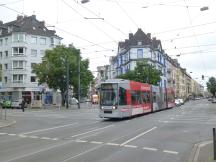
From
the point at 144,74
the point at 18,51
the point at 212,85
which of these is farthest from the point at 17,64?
the point at 212,85

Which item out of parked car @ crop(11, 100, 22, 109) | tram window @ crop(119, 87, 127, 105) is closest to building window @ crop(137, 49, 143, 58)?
parked car @ crop(11, 100, 22, 109)

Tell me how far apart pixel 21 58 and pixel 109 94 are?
5698 centimetres

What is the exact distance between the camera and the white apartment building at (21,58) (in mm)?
86500

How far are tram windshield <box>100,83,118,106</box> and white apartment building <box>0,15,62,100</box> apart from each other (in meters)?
54.1

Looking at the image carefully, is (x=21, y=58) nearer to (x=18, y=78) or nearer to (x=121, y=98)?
(x=18, y=78)

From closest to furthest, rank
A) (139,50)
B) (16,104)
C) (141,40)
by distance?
(16,104) → (139,50) → (141,40)

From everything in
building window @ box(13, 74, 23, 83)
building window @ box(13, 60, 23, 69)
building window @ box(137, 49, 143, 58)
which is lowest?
building window @ box(13, 74, 23, 83)

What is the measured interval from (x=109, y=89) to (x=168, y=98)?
27.1 metres

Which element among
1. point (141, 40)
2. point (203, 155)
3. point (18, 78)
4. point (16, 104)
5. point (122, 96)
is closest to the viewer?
point (203, 155)

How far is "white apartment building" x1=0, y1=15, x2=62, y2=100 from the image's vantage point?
86.5 meters

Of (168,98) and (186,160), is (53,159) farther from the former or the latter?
(168,98)

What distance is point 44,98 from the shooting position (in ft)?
295

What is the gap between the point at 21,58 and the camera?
86812mm

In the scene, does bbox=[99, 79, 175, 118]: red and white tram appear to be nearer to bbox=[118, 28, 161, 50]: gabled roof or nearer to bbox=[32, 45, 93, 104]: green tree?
bbox=[32, 45, 93, 104]: green tree
